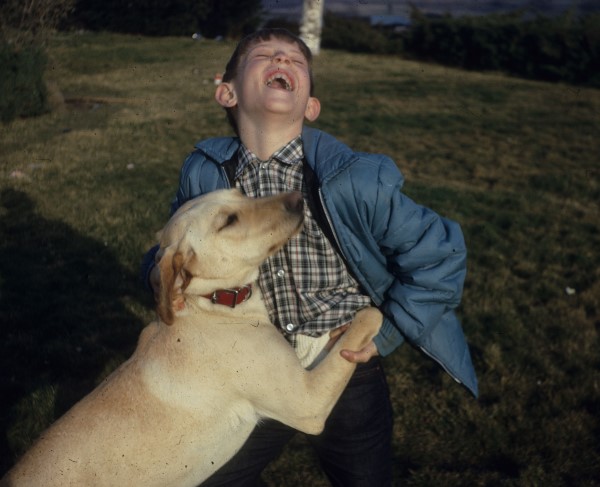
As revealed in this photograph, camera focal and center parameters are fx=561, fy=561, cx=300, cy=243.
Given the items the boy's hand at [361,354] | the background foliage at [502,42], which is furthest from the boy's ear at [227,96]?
the background foliage at [502,42]

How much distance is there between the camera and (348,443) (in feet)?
8.22

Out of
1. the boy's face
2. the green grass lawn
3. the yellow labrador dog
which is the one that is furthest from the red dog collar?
the green grass lawn

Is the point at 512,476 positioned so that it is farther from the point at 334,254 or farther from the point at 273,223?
the point at 273,223

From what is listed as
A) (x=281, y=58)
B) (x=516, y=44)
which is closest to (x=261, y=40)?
(x=281, y=58)

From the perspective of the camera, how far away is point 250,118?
8.59 feet

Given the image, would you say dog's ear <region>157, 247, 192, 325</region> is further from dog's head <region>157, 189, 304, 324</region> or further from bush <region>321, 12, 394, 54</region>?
bush <region>321, 12, 394, 54</region>

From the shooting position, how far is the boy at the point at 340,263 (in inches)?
94.8

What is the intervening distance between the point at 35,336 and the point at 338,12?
1793 centimetres

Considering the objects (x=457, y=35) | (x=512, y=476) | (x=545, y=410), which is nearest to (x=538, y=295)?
(x=545, y=410)

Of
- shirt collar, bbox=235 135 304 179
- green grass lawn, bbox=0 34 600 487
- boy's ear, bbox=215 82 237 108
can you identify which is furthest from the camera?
green grass lawn, bbox=0 34 600 487

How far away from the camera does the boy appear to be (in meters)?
2.41

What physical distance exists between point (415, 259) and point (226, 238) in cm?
83

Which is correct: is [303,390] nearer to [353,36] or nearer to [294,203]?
[294,203]

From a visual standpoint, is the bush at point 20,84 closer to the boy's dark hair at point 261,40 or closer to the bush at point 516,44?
the boy's dark hair at point 261,40
